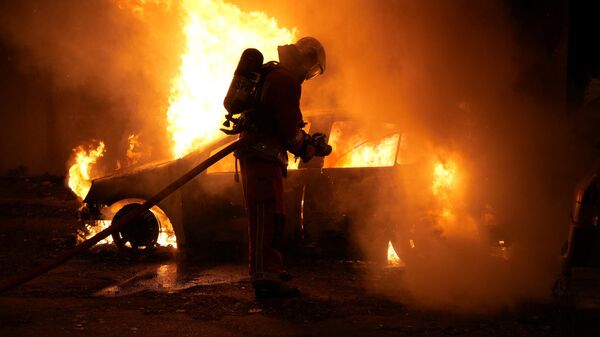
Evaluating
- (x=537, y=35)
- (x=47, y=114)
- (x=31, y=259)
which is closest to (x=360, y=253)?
(x=537, y=35)

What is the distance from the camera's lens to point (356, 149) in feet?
22.9

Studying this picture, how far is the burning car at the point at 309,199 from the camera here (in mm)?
6496

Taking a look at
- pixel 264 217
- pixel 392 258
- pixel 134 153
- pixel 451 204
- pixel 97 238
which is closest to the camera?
pixel 97 238

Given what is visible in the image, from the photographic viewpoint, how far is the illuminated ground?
465 centimetres

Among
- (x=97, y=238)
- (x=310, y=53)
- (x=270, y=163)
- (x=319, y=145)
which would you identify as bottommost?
(x=97, y=238)

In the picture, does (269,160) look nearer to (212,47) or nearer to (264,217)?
(264,217)

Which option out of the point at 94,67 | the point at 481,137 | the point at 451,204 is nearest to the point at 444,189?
the point at 451,204

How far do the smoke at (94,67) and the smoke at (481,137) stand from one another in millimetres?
4474

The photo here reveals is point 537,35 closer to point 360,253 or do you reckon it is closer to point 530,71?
point 530,71

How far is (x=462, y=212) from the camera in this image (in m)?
6.47

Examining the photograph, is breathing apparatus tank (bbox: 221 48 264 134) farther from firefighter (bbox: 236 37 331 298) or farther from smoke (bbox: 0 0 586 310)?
smoke (bbox: 0 0 586 310)

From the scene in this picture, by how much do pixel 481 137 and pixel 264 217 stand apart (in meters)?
2.45

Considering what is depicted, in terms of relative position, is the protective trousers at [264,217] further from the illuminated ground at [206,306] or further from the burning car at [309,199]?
the burning car at [309,199]

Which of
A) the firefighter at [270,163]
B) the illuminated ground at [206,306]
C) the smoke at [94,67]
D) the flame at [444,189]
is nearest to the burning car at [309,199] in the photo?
the flame at [444,189]
